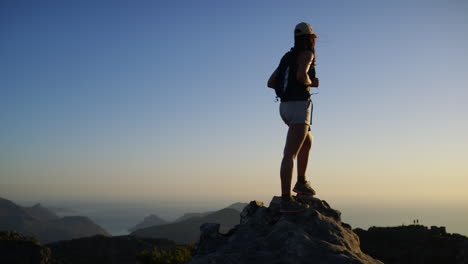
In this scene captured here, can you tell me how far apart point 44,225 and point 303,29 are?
137 metres

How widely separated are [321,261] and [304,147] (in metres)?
2.71

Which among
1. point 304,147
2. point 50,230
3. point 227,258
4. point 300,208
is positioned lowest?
point 50,230

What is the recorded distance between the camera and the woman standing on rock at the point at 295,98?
20.8 ft

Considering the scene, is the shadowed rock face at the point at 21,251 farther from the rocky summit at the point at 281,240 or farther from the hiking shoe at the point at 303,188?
the hiking shoe at the point at 303,188

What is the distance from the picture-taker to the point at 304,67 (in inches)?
250

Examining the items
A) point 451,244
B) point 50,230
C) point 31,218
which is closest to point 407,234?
point 451,244

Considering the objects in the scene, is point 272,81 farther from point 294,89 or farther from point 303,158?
point 303,158

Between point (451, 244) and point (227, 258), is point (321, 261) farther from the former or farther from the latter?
point (451, 244)

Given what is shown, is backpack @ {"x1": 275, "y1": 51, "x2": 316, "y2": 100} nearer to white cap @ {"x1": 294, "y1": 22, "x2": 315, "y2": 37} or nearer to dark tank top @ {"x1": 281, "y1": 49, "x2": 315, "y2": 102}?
dark tank top @ {"x1": 281, "y1": 49, "x2": 315, "y2": 102}

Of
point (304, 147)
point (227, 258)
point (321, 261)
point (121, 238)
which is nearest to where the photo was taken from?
point (321, 261)

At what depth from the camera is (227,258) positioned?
5191 mm

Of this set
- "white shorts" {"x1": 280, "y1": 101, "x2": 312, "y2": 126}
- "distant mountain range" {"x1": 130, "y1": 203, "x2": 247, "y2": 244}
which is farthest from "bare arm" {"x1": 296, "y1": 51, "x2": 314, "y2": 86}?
"distant mountain range" {"x1": 130, "y1": 203, "x2": 247, "y2": 244}

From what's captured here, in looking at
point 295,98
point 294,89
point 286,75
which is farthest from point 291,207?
point 286,75

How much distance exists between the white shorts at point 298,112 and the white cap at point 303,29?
1266mm
